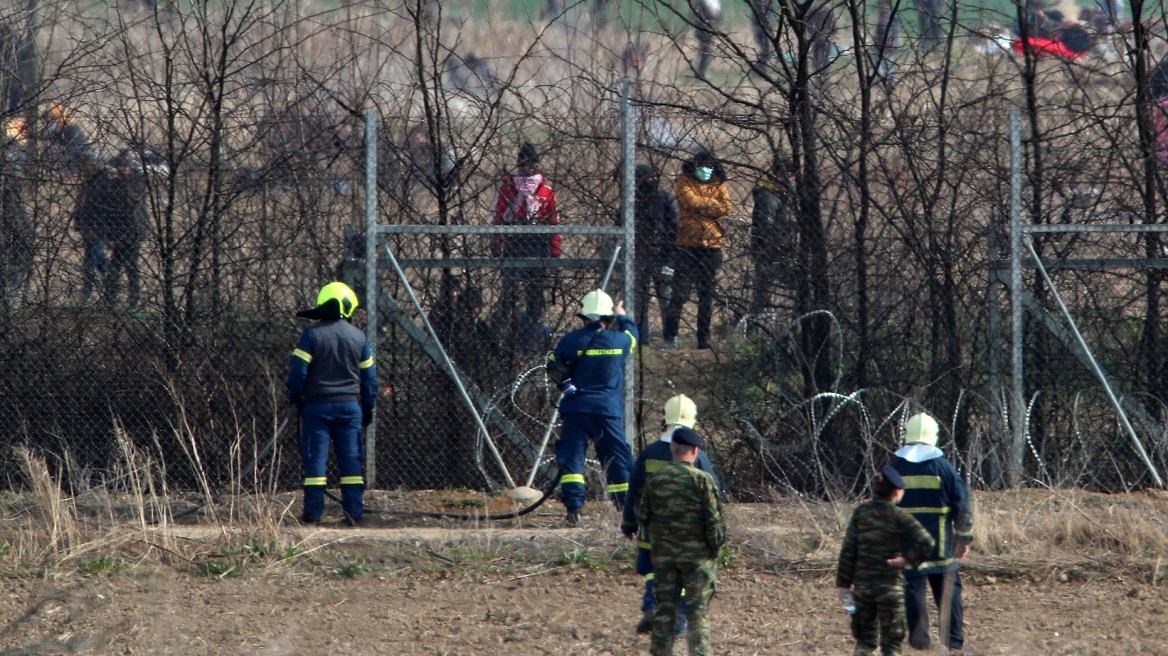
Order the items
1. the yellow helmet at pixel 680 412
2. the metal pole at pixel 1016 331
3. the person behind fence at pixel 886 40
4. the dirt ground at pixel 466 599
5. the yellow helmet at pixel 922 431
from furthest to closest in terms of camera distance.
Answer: the person behind fence at pixel 886 40, the metal pole at pixel 1016 331, the yellow helmet at pixel 680 412, the dirt ground at pixel 466 599, the yellow helmet at pixel 922 431

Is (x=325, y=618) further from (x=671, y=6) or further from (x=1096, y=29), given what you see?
(x=1096, y=29)

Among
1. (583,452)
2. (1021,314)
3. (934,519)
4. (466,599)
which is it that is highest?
(1021,314)

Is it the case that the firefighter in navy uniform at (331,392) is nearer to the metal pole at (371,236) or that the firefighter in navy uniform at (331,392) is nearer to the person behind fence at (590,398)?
the metal pole at (371,236)

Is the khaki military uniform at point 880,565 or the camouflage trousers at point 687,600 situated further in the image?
the camouflage trousers at point 687,600

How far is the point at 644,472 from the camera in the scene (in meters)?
6.38

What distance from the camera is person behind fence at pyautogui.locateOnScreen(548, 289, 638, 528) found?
340 inches

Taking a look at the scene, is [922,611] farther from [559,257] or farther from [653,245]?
[559,257]

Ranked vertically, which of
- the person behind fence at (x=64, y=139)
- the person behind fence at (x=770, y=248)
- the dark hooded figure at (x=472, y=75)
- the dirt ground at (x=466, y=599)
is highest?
the dark hooded figure at (x=472, y=75)

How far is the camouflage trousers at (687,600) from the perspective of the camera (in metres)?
5.84

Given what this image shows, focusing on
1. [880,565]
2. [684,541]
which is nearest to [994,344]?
[880,565]

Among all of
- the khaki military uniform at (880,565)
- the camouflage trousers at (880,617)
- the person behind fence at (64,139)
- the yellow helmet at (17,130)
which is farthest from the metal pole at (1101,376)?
the yellow helmet at (17,130)

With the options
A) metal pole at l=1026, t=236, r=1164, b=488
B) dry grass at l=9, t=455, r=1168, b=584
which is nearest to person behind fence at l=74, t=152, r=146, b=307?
dry grass at l=9, t=455, r=1168, b=584

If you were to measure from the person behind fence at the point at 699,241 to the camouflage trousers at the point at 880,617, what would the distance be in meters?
3.99

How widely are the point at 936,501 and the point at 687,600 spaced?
4.13 feet
